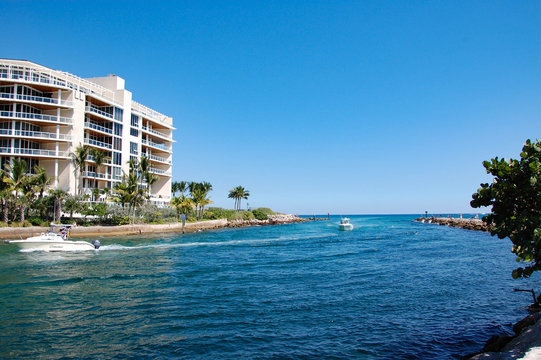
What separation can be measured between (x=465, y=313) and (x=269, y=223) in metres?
89.4

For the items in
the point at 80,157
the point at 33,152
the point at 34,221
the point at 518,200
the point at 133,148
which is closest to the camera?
the point at 518,200

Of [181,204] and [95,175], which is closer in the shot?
[95,175]

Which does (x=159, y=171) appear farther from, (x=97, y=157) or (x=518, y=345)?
(x=518, y=345)

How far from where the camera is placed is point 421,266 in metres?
27.8

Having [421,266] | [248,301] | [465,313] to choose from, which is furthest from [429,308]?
[421,266]

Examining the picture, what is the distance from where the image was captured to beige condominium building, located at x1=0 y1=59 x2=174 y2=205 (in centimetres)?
5372

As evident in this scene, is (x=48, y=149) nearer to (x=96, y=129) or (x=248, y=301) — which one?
(x=96, y=129)

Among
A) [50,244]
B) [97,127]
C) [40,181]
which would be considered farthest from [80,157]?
[50,244]

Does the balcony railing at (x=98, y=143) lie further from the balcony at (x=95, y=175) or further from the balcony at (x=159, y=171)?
Result: the balcony at (x=159, y=171)

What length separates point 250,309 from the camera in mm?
15484

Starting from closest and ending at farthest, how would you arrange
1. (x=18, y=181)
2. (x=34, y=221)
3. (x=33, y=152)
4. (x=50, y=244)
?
(x=50, y=244)
(x=18, y=181)
(x=34, y=221)
(x=33, y=152)

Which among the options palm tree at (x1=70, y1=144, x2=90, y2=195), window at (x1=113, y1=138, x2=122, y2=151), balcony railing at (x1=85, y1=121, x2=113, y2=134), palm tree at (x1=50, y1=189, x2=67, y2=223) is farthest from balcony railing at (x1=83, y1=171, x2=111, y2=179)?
palm tree at (x1=50, y1=189, x2=67, y2=223)

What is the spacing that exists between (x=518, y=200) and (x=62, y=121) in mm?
63617

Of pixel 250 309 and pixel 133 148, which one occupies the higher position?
pixel 133 148
